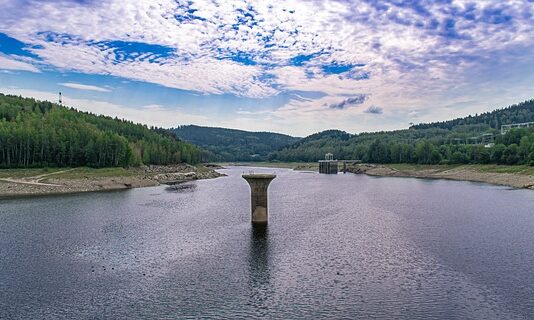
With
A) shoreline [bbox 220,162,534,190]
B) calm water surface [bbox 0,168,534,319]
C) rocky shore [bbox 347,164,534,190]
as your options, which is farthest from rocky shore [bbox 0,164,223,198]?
shoreline [bbox 220,162,534,190]

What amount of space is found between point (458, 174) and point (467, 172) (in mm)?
2589

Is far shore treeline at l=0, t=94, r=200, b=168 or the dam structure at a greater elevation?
far shore treeline at l=0, t=94, r=200, b=168

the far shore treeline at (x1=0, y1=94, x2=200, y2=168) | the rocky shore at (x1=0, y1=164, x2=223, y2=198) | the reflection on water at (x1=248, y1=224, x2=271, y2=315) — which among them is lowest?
the reflection on water at (x1=248, y1=224, x2=271, y2=315)

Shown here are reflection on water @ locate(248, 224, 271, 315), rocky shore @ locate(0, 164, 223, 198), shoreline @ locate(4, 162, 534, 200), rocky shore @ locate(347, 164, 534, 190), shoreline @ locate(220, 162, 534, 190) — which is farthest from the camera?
shoreline @ locate(220, 162, 534, 190)

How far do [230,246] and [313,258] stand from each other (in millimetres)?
8496

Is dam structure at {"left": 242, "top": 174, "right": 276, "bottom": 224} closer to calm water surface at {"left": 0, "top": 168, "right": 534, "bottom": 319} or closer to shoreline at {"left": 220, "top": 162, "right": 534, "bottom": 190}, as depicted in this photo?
calm water surface at {"left": 0, "top": 168, "right": 534, "bottom": 319}

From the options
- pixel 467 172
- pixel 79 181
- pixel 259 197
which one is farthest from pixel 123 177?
pixel 467 172

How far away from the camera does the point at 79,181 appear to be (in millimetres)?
94625

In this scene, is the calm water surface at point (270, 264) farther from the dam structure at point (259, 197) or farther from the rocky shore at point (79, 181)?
the rocky shore at point (79, 181)

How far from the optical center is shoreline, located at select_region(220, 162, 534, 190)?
99.9 m

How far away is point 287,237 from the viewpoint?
4350 centimetres

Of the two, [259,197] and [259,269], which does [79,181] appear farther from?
[259,269]

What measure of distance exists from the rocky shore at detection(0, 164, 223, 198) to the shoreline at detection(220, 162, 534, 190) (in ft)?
261

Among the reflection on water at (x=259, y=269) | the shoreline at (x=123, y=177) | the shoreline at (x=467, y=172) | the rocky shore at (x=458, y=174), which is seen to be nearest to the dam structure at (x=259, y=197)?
the reflection on water at (x=259, y=269)
